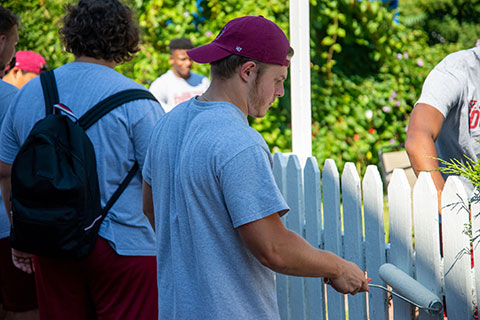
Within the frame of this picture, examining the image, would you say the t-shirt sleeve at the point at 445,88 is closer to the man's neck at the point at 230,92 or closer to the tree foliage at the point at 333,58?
the man's neck at the point at 230,92

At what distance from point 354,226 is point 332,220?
143 mm

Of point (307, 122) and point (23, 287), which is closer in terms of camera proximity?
point (23, 287)

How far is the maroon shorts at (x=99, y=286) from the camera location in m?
1.94

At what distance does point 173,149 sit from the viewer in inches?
58.8

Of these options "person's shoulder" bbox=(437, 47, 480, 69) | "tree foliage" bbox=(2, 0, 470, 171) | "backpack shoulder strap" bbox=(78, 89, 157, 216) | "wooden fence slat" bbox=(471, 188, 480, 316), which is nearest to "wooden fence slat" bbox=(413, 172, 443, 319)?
"wooden fence slat" bbox=(471, 188, 480, 316)

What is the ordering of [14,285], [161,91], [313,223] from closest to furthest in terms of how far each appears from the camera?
[14,285], [313,223], [161,91]

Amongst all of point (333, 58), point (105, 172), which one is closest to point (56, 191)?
point (105, 172)

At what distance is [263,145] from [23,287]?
1.70 meters

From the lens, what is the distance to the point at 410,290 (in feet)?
6.65

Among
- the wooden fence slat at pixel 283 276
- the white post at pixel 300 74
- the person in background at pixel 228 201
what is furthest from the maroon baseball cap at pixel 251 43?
the white post at pixel 300 74

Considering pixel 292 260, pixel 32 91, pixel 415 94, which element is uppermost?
pixel 415 94

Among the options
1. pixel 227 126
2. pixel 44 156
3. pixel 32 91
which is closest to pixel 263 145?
pixel 227 126

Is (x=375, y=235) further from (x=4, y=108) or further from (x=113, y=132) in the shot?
(x=4, y=108)

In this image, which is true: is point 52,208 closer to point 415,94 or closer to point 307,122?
point 307,122
